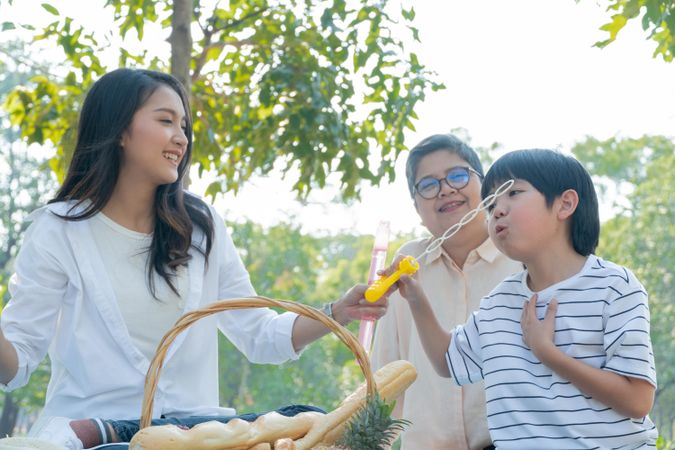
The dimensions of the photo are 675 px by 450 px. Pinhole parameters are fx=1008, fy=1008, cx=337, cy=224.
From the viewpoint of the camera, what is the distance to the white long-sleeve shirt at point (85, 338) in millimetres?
2977

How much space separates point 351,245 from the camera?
37594 millimetres

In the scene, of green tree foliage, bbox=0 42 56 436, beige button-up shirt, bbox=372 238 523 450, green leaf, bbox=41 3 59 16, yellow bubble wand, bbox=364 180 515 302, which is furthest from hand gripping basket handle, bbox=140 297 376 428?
green tree foliage, bbox=0 42 56 436

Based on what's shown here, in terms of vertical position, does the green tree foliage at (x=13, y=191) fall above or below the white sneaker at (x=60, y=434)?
above

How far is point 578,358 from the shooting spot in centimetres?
249

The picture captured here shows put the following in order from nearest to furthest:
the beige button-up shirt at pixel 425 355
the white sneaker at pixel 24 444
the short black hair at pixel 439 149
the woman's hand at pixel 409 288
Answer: the white sneaker at pixel 24 444 < the woman's hand at pixel 409 288 < the beige button-up shirt at pixel 425 355 < the short black hair at pixel 439 149

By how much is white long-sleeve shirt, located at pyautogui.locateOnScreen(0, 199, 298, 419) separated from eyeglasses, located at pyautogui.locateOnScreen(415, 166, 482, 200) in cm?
78

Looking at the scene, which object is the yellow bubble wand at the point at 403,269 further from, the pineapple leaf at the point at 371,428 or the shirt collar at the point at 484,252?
the shirt collar at the point at 484,252

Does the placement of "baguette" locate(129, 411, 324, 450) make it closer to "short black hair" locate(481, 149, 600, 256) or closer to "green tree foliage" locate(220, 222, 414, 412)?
"short black hair" locate(481, 149, 600, 256)

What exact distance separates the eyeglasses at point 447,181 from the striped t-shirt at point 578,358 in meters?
1.02

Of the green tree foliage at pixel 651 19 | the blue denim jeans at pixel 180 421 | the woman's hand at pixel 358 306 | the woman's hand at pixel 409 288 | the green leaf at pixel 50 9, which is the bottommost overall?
the blue denim jeans at pixel 180 421

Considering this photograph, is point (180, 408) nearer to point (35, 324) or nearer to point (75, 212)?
point (35, 324)

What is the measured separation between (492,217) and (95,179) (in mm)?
1327

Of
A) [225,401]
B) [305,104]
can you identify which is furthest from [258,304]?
[225,401]

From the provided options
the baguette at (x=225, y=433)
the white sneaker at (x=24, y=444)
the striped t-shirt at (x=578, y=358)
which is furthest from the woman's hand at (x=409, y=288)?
the white sneaker at (x=24, y=444)
